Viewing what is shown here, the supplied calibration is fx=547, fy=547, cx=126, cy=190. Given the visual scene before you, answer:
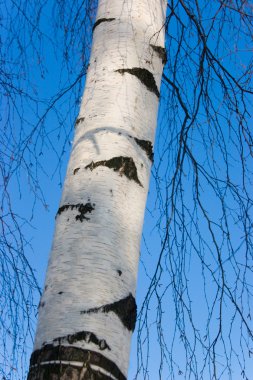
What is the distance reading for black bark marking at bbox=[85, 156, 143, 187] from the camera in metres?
1.33

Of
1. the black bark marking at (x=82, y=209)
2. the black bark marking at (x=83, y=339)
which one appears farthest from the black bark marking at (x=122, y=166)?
the black bark marking at (x=83, y=339)

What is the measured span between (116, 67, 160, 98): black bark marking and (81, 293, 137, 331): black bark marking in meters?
0.63

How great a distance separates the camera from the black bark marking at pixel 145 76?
1531 mm

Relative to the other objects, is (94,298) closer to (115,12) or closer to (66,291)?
(66,291)

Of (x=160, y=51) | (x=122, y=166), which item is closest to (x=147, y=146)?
(x=122, y=166)

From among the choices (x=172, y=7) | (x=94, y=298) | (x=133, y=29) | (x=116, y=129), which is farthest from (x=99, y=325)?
(x=172, y=7)

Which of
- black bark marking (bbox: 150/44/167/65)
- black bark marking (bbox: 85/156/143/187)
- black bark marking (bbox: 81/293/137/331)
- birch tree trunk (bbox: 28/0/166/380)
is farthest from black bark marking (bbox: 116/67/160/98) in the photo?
black bark marking (bbox: 81/293/137/331)

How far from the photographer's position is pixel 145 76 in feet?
5.10

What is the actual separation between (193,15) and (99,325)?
4.85 feet

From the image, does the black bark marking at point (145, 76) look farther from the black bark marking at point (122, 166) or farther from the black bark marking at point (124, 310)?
the black bark marking at point (124, 310)

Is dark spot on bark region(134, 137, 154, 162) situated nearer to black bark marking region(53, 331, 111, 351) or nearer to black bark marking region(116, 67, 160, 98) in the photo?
black bark marking region(116, 67, 160, 98)

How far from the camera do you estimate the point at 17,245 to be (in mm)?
2170

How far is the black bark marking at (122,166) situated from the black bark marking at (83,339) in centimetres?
42

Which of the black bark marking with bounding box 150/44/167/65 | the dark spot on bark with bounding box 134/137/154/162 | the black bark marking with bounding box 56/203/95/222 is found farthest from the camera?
the black bark marking with bounding box 150/44/167/65
